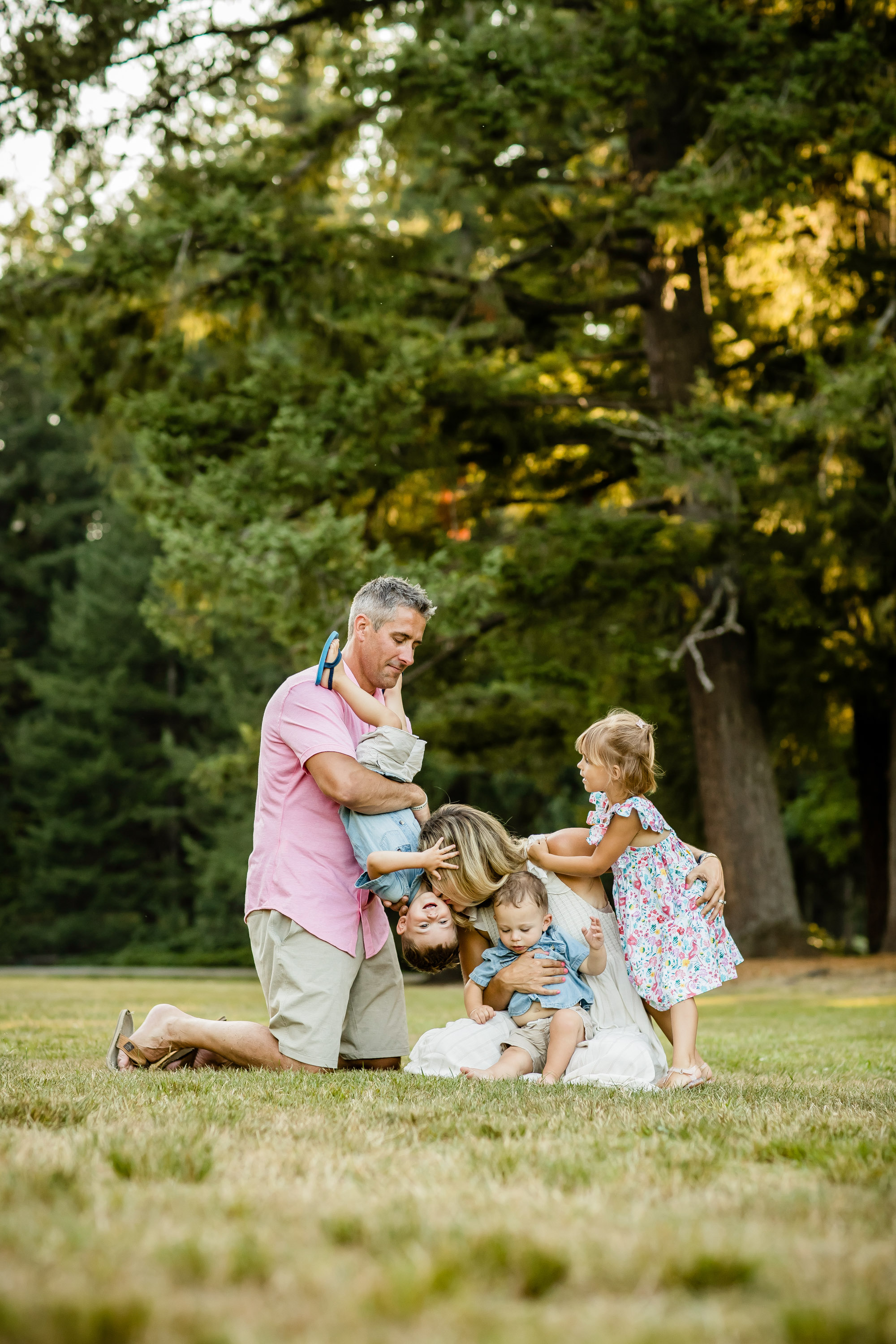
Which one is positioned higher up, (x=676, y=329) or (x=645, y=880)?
(x=676, y=329)

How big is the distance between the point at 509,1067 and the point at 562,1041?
0.22m

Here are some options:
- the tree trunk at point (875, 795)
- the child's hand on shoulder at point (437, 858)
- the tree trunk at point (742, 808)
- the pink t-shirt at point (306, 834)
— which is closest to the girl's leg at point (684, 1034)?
the child's hand on shoulder at point (437, 858)

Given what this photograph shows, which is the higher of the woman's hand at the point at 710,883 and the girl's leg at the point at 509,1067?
the woman's hand at the point at 710,883

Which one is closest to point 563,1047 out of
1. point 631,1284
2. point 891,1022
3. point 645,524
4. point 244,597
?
point 631,1284

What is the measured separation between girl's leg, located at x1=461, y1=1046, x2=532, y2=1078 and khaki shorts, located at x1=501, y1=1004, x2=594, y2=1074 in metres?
0.03

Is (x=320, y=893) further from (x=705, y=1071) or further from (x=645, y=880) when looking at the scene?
(x=705, y=1071)

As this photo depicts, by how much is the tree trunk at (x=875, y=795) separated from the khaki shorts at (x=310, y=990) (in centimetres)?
1378

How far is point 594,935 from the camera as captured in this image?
4824 millimetres

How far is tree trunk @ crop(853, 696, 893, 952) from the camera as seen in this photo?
704 inches

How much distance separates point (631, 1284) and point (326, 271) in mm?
13111

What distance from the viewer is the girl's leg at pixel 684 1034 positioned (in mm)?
4613

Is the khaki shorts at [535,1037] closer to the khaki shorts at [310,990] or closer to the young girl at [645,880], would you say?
the young girl at [645,880]

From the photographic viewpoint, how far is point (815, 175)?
539 inches

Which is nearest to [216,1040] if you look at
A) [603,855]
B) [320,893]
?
[320,893]
